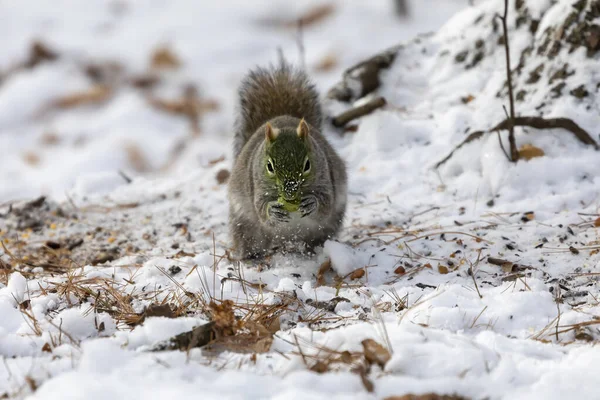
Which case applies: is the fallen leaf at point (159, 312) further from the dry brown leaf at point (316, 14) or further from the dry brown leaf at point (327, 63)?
the dry brown leaf at point (316, 14)

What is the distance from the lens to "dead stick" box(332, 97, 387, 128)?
443 cm

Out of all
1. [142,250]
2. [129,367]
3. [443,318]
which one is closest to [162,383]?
[129,367]

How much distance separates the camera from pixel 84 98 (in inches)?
356

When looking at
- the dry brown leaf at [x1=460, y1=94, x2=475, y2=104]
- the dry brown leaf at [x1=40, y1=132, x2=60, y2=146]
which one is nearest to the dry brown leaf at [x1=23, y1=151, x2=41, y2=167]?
the dry brown leaf at [x1=40, y1=132, x2=60, y2=146]

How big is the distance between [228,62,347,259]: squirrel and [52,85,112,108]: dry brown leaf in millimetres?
5936

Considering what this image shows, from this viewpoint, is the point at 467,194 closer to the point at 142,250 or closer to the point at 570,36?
the point at 570,36

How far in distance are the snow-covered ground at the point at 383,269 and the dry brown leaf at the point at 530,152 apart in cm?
6

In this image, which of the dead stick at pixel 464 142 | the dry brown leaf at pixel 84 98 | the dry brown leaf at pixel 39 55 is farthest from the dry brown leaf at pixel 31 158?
the dead stick at pixel 464 142

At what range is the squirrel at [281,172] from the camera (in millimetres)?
2795

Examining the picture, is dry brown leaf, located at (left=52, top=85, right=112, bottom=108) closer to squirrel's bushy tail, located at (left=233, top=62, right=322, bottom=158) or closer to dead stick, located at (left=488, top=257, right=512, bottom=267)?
squirrel's bushy tail, located at (left=233, top=62, right=322, bottom=158)

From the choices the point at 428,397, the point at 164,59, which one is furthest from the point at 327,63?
the point at 428,397

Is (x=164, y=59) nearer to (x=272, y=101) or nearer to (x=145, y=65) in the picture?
(x=145, y=65)

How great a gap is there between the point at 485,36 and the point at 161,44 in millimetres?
6834

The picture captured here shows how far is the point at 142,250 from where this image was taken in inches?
135
